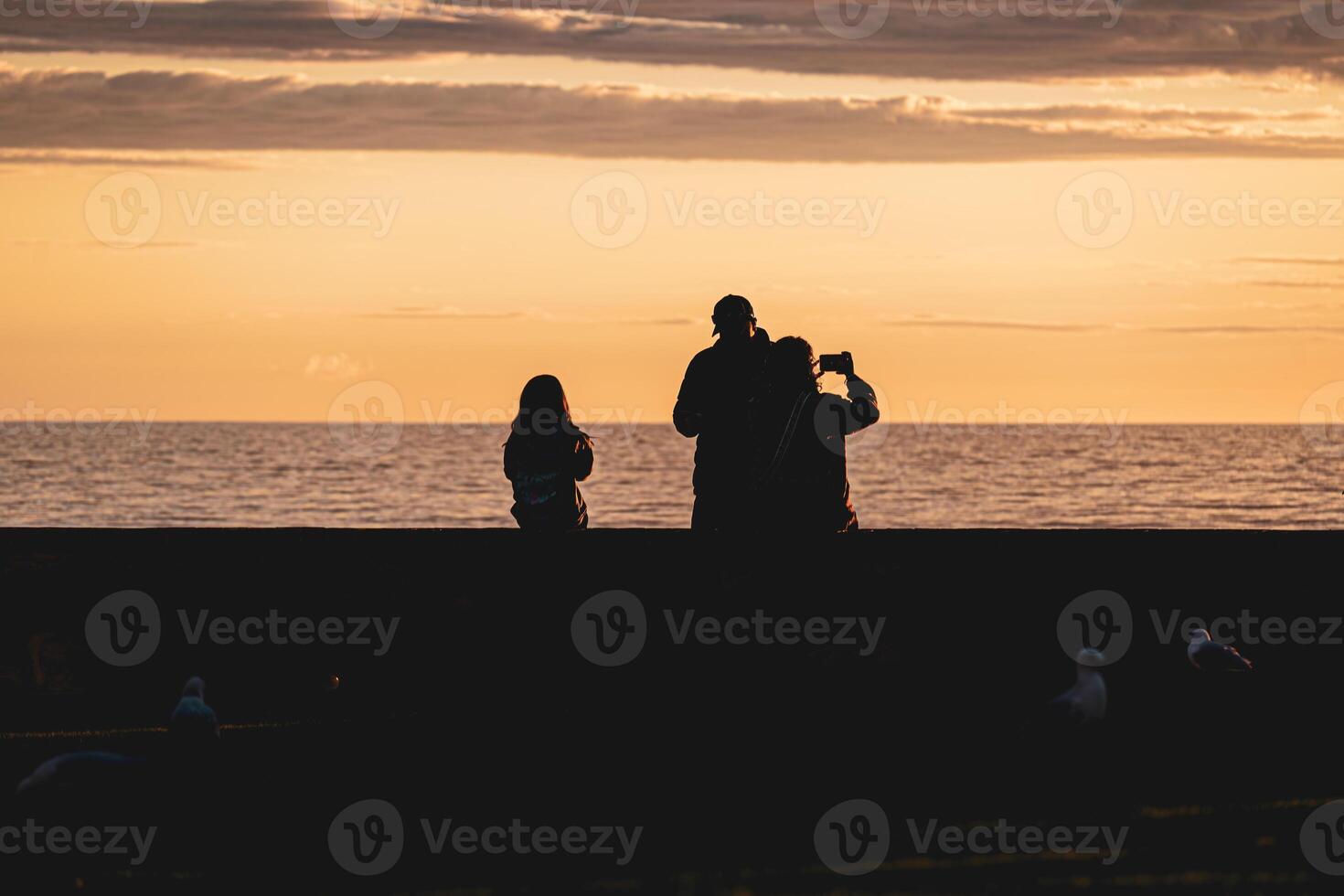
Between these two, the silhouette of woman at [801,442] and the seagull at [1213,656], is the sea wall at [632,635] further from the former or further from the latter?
the silhouette of woman at [801,442]

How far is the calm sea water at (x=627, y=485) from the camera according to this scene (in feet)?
173

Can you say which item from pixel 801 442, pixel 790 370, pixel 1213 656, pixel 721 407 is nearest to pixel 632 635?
pixel 801 442

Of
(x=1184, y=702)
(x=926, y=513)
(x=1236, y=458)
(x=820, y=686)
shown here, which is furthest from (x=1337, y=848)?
(x=1236, y=458)

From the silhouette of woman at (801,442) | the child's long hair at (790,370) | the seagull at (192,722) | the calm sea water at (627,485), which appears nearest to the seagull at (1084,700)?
the silhouette of woman at (801,442)

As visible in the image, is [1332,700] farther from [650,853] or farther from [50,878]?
[50,878]

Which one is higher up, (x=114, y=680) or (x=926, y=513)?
(x=926, y=513)

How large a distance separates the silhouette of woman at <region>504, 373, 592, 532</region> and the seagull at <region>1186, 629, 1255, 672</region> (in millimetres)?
3614

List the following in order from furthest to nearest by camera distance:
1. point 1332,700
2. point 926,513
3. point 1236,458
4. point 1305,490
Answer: point 1236,458
point 1305,490
point 926,513
point 1332,700

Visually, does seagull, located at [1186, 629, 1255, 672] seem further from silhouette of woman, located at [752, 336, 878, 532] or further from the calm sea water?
the calm sea water

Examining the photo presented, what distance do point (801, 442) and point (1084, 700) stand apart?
2.38 metres

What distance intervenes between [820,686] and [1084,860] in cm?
276

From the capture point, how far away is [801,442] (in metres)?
9.79

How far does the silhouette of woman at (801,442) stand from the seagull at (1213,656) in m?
1.98

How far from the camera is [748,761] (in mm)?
8312
